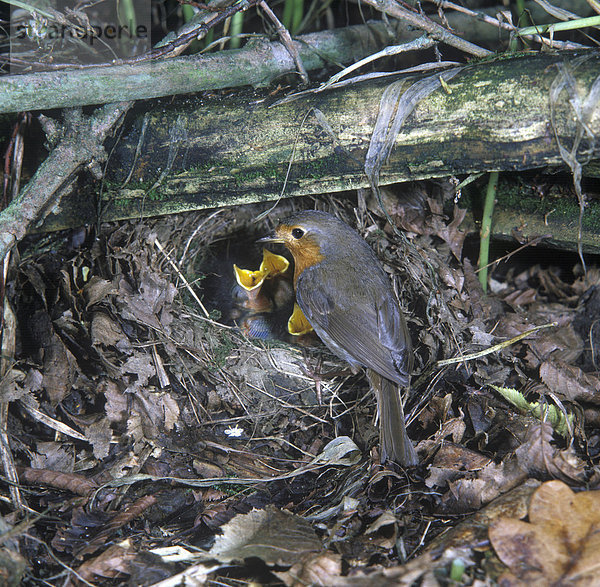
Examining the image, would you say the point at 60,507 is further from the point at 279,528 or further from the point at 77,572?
the point at 279,528

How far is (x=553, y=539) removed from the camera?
7.48 feet

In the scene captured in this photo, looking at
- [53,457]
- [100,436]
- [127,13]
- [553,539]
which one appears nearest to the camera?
[553,539]

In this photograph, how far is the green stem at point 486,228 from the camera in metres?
3.86

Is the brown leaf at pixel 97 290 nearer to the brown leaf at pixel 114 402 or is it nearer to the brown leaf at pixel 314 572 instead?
the brown leaf at pixel 114 402

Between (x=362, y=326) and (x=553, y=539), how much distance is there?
1842 mm

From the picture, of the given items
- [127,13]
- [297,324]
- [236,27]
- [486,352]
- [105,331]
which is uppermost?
[127,13]

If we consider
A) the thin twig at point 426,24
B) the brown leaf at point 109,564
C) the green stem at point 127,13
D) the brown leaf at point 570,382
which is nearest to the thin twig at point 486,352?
the brown leaf at point 570,382

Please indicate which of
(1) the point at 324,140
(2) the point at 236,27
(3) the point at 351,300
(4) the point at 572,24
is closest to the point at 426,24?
(4) the point at 572,24

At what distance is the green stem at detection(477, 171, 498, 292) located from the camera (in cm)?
386

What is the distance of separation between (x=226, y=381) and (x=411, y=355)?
126 centimetres

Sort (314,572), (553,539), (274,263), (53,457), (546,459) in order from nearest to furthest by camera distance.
Answer: (553,539) < (314,572) < (546,459) < (53,457) < (274,263)

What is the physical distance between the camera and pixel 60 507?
2.88 m

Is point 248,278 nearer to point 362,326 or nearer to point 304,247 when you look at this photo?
point 304,247

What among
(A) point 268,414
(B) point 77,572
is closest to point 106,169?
(A) point 268,414
